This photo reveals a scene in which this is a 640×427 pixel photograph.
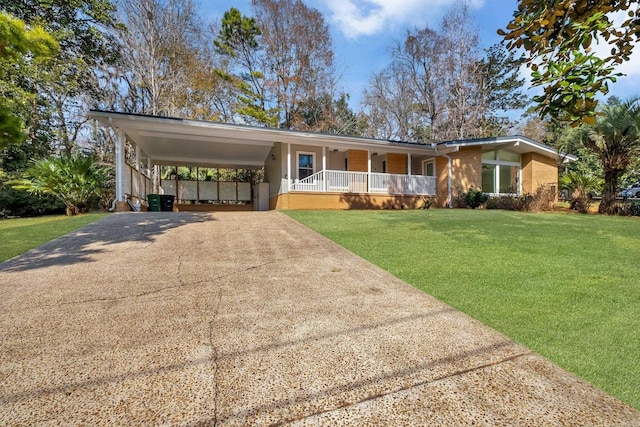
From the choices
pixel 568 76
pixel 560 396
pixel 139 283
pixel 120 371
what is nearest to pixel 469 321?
pixel 560 396

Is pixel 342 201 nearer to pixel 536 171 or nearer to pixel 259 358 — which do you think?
pixel 259 358

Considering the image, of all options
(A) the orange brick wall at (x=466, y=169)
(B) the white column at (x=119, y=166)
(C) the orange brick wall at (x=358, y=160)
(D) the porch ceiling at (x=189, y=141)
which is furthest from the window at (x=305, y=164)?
(A) the orange brick wall at (x=466, y=169)

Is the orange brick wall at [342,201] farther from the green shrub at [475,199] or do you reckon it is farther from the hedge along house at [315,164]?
the green shrub at [475,199]

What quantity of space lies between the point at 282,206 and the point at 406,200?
6032mm

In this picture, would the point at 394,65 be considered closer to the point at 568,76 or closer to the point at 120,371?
the point at 568,76

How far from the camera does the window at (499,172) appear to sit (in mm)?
16312

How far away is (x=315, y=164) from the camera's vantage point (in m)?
14.4

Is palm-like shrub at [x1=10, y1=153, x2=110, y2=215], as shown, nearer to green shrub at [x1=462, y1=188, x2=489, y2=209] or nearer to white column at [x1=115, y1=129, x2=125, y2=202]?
white column at [x1=115, y1=129, x2=125, y2=202]

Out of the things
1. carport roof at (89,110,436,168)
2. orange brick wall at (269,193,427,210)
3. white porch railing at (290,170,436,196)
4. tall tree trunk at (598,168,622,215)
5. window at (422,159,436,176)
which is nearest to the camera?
carport roof at (89,110,436,168)

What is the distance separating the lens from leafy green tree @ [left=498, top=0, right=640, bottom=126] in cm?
240

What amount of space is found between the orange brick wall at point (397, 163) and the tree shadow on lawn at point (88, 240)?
10999 millimetres

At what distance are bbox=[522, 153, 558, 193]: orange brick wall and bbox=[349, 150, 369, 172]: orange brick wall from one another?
29.9 feet

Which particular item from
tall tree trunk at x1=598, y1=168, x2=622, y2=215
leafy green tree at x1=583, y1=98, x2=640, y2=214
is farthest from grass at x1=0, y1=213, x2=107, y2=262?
tall tree trunk at x1=598, y1=168, x2=622, y2=215

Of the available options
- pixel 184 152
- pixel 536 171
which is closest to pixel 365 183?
pixel 184 152
